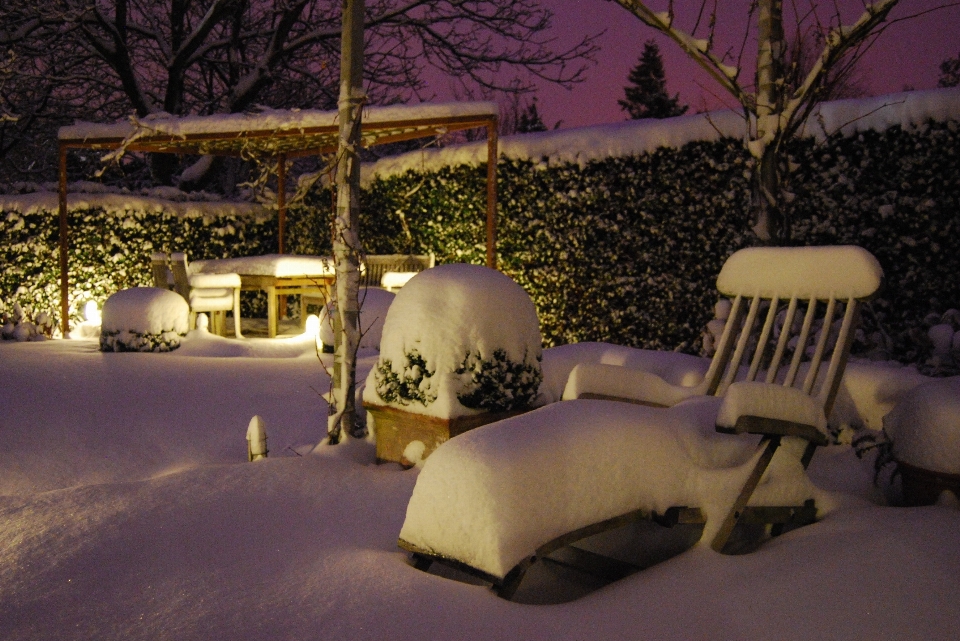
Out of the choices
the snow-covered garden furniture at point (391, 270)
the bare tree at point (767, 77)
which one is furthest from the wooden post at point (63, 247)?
the bare tree at point (767, 77)

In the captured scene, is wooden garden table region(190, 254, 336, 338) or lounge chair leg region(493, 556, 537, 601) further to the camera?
wooden garden table region(190, 254, 336, 338)

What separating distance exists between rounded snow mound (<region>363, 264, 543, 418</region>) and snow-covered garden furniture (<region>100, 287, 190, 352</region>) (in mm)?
4011

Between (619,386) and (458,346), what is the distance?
0.84 m

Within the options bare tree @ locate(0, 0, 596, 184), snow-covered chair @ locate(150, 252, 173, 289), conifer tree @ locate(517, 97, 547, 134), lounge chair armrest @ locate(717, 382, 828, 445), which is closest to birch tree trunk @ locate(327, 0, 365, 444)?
lounge chair armrest @ locate(717, 382, 828, 445)

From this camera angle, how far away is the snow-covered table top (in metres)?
8.16

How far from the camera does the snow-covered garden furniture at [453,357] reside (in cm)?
339

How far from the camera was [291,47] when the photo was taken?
11742 millimetres

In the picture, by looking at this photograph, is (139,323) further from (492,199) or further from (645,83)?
(645,83)

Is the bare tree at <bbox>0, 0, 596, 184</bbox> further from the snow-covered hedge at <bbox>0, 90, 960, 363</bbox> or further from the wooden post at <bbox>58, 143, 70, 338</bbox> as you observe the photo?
the wooden post at <bbox>58, 143, 70, 338</bbox>

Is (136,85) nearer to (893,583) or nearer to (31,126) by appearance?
(31,126)

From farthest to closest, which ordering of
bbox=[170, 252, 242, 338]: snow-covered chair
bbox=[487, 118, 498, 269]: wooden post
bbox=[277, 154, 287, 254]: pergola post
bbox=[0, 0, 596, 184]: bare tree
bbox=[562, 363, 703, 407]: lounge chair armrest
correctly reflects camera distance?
bbox=[0, 0, 596, 184]: bare tree
bbox=[277, 154, 287, 254]: pergola post
bbox=[170, 252, 242, 338]: snow-covered chair
bbox=[487, 118, 498, 269]: wooden post
bbox=[562, 363, 703, 407]: lounge chair armrest

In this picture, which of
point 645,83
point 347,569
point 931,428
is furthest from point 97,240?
point 645,83

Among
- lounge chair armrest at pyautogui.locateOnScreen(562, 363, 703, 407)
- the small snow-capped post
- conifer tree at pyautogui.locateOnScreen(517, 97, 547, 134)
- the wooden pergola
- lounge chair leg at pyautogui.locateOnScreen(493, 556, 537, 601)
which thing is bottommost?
the small snow-capped post

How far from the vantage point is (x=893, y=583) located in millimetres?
1864
